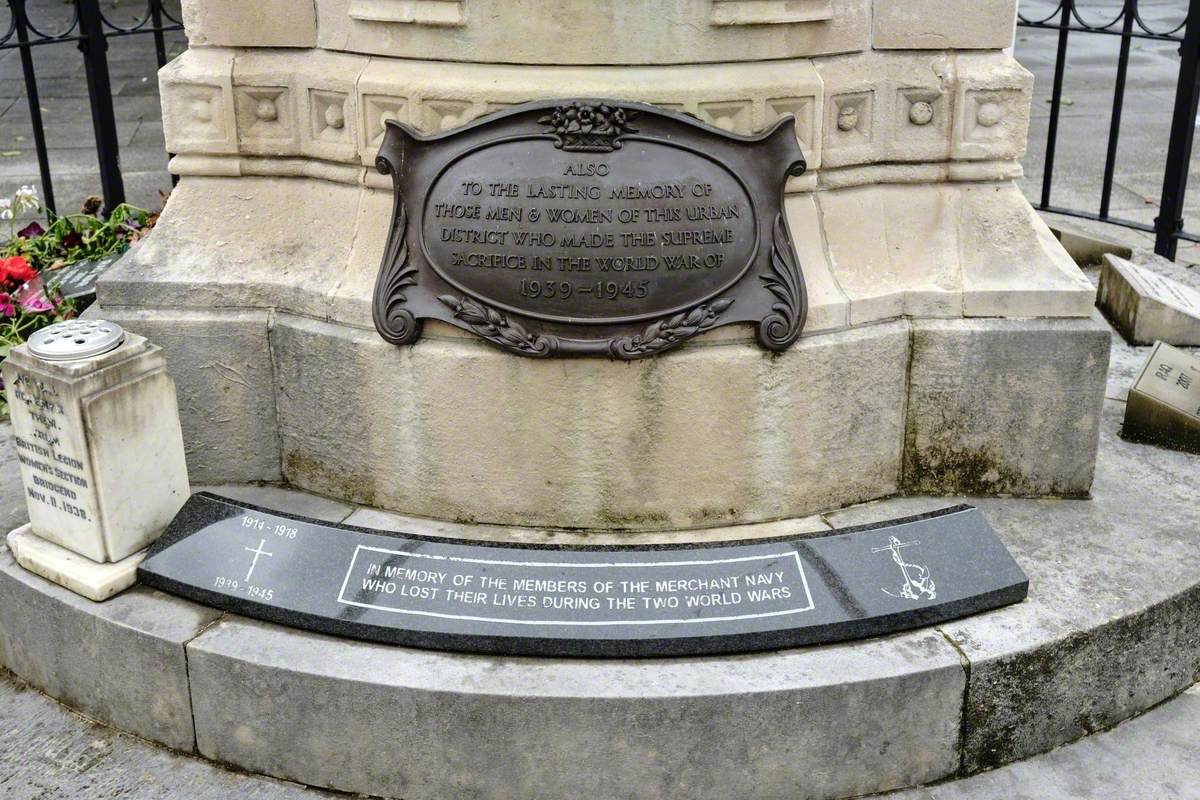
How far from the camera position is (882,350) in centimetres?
410

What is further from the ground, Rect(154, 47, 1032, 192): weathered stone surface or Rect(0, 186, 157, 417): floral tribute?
Rect(154, 47, 1032, 192): weathered stone surface

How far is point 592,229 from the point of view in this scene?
3.80 m

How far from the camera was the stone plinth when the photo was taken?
387cm

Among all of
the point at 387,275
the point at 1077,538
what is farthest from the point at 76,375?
the point at 1077,538

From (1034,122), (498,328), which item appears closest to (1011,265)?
(498,328)

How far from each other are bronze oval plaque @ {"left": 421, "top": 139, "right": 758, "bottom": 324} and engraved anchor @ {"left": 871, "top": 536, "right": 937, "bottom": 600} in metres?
0.91

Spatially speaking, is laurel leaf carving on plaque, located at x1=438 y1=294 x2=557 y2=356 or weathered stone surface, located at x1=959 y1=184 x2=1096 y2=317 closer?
laurel leaf carving on plaque, located at x1=438 y1=294 x2=557 y2=356

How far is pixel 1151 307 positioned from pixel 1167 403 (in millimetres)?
1022

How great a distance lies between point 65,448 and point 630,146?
1859 millimetres

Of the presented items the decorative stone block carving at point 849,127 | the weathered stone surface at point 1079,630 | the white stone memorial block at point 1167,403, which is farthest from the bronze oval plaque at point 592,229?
the white stone memorial block at point 1167,403

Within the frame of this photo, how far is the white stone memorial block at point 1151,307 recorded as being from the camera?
5.59 metres

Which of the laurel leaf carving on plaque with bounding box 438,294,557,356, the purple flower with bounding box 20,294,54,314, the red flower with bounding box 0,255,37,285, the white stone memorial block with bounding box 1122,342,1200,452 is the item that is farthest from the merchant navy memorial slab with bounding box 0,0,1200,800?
the red flower with bounding box 0,255,37,285

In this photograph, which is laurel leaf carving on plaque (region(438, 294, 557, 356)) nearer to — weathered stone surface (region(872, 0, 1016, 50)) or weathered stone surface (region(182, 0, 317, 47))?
weathered stone surface (region(182, 0, 317, 47))

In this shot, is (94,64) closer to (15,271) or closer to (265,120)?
(15,271)
